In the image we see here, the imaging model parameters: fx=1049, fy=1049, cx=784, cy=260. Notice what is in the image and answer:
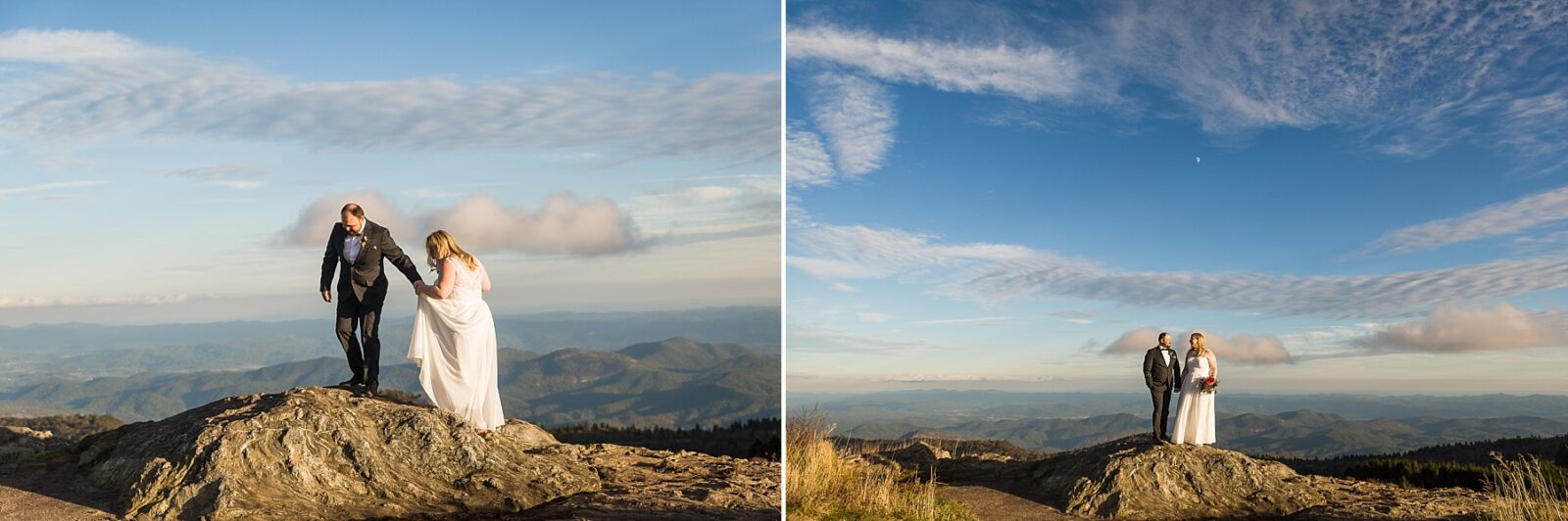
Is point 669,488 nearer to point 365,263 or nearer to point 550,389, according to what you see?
point 365,263

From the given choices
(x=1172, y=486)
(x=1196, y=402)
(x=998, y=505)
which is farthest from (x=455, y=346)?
(x=1196, y=402)

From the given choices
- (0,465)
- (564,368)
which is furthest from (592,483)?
(564,368)

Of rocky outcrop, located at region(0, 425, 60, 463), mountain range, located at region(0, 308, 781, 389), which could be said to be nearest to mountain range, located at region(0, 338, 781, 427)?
mountain range, located at region(0, 308, 781, 389)

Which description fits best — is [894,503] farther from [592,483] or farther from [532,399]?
[532,399]

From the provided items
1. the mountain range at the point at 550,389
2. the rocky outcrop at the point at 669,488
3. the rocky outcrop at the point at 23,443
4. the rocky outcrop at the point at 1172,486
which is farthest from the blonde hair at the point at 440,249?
the mountain range at the point at 550,389

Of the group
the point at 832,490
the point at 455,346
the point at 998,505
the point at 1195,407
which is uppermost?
the point at 455,346

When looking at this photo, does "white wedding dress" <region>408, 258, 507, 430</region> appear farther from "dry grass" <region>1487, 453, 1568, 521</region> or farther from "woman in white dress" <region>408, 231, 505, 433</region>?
"dry grass" <region>1487, 453, 1568, 521</region>

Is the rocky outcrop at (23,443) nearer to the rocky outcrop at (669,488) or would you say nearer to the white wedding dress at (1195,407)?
the rocky outcrop at (669,488)
